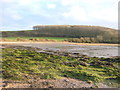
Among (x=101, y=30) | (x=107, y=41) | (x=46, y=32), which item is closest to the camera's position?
(x=107, y=41)

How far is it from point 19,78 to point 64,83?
2126 mm

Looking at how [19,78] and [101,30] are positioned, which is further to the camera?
[101,30]

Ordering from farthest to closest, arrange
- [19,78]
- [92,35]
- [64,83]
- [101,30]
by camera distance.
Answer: [101,30] → [92,35] → [19,78] → [64,83]

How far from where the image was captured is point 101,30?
6078 cm

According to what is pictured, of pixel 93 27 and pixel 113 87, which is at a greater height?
pixel 93 27

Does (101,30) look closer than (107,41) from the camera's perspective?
No

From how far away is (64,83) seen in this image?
636 cm

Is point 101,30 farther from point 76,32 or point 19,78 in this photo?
point 19,78

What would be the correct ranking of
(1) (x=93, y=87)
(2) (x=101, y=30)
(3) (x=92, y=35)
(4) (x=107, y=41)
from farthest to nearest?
(2) (x=101, y=30)
(3) (x=92, y=35)
(4) (x=107, y=41)
(1) (x=93, y=87)

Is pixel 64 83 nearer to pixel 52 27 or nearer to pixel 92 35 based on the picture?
pixel 92 35

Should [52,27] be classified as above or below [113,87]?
above

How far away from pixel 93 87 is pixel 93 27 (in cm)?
5963

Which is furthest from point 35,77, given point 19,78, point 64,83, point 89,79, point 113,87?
point 113,87

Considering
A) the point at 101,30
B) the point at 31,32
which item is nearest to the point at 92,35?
the point at 101,30
